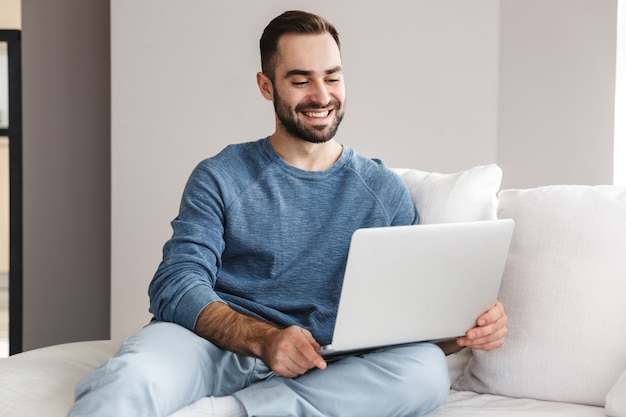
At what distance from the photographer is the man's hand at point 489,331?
1.66 m

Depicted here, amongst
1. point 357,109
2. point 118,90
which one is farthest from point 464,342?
point 118,90

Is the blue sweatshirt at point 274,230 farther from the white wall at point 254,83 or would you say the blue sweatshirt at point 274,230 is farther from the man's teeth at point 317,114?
the white wall at point 254,83

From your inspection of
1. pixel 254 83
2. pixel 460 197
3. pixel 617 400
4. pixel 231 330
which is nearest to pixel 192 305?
pixel 231 330

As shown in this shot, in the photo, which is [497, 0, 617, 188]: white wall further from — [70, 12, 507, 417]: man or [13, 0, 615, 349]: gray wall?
[70, 12, 507, 417]: man

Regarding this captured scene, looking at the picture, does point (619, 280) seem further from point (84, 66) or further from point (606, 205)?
point (84, 66)

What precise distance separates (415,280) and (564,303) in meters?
0.43

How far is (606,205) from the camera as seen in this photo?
69.5 inches

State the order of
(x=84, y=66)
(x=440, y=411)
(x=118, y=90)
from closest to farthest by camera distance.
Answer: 1. (x=440, y=411)
2. (x=118, y=90)
3. (x=84, y=66)

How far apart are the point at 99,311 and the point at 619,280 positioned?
8.06ft

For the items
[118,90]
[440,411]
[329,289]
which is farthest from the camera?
[118,90]

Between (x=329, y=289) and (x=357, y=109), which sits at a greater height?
(x=357, y=109)

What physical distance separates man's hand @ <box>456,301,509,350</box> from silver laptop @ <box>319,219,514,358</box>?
0.05m

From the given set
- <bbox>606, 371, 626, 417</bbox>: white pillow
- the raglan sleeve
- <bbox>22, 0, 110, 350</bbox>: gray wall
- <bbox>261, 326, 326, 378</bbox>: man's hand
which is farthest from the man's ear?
<bbox>22, 0, 110, 350</bbox>: gray wall

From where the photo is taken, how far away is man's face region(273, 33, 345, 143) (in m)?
1.96
